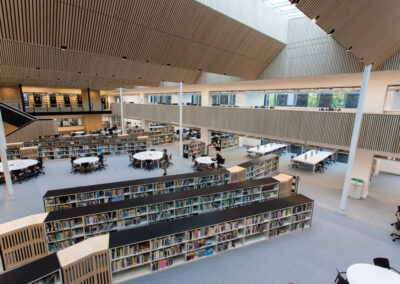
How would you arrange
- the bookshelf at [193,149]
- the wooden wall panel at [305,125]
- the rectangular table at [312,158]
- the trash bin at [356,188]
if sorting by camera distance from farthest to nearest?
1. the bookshelf at [193,149]
2. the rectangular table at [312,158]
3. the trash bin at [356,188]
4. the wooden wall panel at [305,125]

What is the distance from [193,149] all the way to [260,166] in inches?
236

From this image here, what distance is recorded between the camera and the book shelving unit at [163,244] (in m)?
4.18

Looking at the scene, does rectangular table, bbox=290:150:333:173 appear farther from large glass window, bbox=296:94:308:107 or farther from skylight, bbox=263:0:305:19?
skylight, bbox=263:0:305:19

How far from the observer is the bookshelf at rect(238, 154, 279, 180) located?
36.2 ft

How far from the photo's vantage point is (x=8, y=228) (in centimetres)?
525

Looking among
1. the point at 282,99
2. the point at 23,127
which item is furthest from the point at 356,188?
the point at 23,127

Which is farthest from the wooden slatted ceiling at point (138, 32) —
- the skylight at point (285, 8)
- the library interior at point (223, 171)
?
the skylight at point (285, 8)

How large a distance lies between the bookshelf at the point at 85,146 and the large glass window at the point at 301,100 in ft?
41.7

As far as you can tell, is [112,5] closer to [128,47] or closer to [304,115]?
[128,47]

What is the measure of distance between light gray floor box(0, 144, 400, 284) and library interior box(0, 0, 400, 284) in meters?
0.04

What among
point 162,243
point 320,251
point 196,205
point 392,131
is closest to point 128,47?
point 196,205

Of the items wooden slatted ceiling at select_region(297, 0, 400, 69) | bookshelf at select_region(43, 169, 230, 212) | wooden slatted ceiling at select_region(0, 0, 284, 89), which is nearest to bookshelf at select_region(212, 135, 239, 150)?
wooden slatted ceiling at select_region(0, 0, 284, 89)

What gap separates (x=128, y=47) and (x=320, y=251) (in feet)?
32.0

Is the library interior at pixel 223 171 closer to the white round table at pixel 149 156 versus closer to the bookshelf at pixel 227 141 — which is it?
the white round table at pixel 149 156
